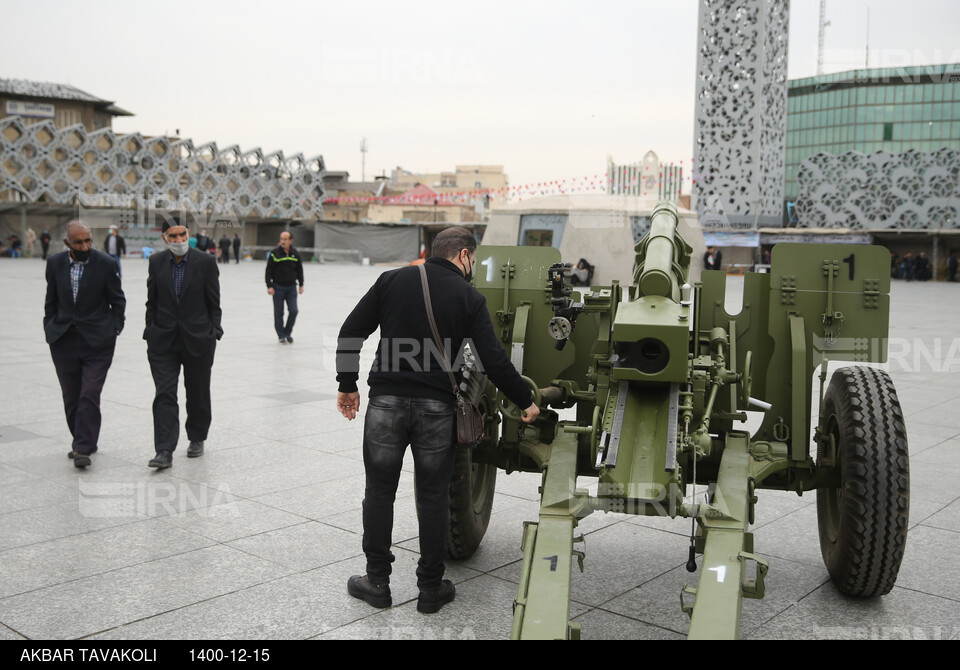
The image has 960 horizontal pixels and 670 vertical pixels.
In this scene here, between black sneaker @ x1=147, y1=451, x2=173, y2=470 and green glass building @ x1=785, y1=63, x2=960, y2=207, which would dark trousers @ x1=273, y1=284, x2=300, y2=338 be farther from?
green glass building @ x1=785, y1=63, x2=960, y2=207

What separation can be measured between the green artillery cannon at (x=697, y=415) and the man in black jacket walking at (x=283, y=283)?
30.6ft

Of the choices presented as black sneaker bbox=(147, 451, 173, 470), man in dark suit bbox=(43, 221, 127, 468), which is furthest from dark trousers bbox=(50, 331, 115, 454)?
black sneaker bbox=(147, 451, 173, 470)

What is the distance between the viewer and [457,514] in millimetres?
4902

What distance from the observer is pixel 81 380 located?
7.15 m

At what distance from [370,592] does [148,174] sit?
56.5m

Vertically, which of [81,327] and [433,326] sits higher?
[433,326]

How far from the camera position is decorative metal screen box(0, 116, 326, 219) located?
169 ft

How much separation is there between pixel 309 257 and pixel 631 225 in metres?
29.0

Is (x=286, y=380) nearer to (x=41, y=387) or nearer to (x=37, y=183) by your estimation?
(x=41, y=387)

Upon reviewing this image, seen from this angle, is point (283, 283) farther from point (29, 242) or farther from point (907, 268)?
point (29, 242)

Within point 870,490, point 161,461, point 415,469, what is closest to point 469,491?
point 415,469

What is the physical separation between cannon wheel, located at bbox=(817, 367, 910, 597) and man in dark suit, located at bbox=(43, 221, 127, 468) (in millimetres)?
5077

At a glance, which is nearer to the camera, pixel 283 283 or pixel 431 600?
pixel 431 600

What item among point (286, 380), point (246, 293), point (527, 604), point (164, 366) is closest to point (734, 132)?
point (246, 293)
